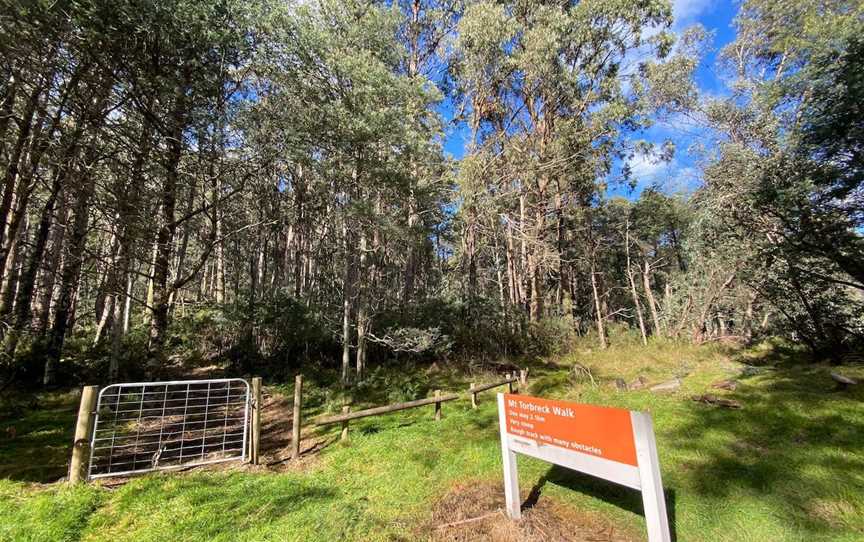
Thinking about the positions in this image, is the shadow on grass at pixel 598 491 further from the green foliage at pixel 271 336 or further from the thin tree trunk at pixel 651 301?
the thin tree trunk at pixel 651 301

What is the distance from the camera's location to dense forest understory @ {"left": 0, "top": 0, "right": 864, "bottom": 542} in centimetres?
422

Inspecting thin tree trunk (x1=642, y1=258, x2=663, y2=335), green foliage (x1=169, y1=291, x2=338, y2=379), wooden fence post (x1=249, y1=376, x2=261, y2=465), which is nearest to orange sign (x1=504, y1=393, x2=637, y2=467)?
wooden fence post (x1=249, y1=376, x2=261, y2=465)

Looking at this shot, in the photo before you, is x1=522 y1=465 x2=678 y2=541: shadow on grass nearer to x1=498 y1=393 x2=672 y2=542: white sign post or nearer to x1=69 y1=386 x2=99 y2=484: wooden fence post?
x1=498 y1=393 x2=672 y2=542: white sign post

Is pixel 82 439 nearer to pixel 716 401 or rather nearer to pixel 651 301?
pixel 716 401

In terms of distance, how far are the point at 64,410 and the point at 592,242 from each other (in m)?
22.6

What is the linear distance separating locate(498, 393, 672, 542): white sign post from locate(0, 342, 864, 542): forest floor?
0.75m

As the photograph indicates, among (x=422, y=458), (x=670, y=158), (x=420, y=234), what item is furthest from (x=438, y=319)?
(x=670, y=158)

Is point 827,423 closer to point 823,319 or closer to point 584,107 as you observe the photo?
point 823,319

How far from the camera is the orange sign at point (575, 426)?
278cm

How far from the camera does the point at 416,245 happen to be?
1123 centimetres

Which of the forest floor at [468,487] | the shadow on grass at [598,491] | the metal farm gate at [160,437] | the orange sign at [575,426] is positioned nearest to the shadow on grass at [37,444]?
the forest floor at [468,487]

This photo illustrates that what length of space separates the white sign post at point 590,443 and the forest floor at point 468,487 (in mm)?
747

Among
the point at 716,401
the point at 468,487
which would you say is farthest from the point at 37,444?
the point at 716,401

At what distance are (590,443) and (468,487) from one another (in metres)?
2.08
